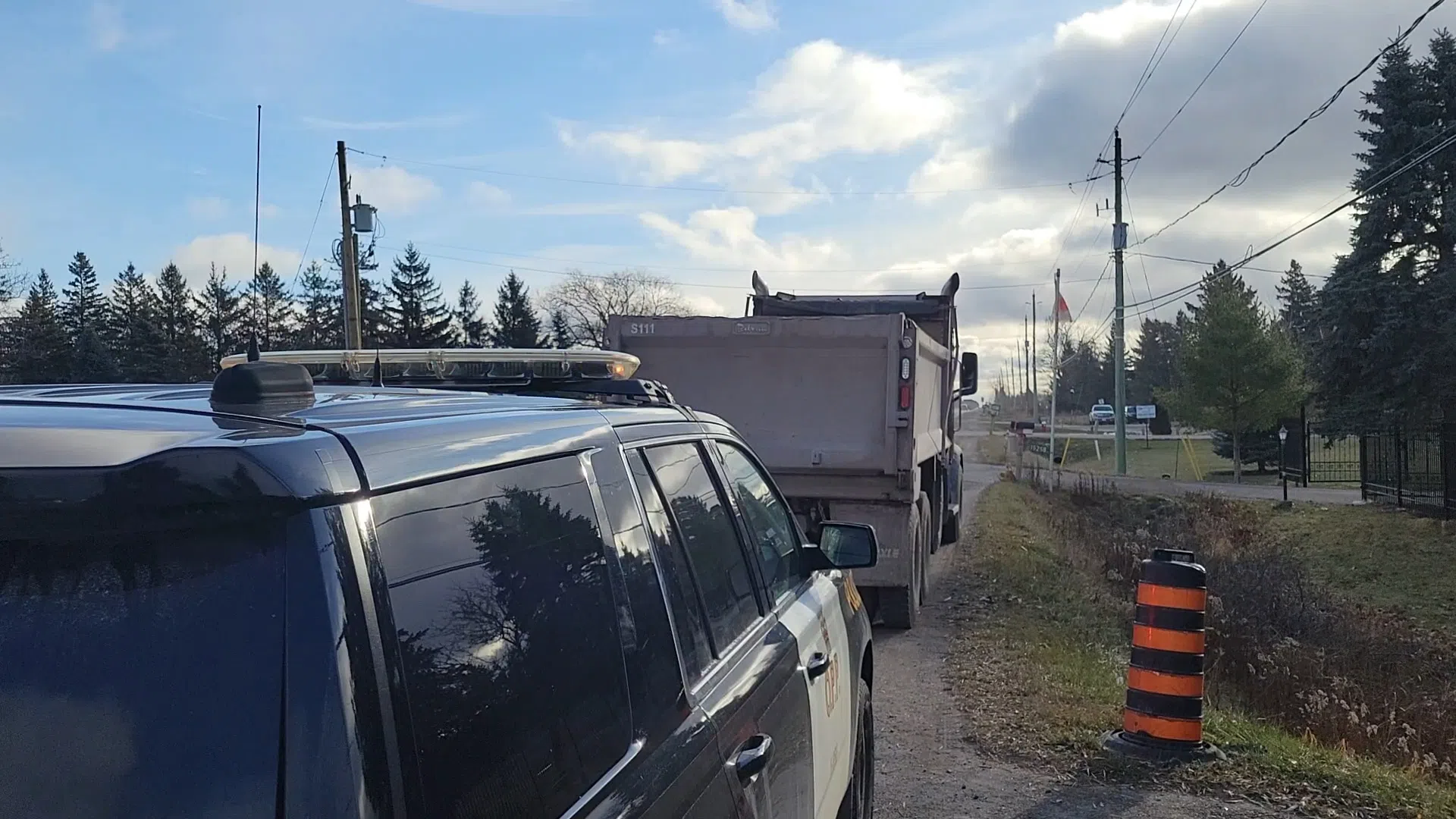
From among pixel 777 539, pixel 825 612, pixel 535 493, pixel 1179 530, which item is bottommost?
pixel 1179 530

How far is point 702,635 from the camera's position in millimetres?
2584

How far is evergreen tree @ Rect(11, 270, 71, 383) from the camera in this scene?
27719mm

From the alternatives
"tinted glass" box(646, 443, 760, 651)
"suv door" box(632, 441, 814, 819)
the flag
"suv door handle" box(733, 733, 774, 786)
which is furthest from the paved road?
the flag

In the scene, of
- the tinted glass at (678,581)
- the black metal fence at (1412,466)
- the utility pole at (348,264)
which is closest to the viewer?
the tinted glass at (678,581)

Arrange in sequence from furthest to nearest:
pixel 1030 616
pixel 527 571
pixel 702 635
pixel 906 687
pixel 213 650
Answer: pixel 1030 616, pixel 906 687, pixel 702 635, pixel 527 571, pixel 213 650

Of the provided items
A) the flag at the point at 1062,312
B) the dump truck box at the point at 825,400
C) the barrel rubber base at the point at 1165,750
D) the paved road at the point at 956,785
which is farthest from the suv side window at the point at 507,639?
the flag at the point at 1062,312

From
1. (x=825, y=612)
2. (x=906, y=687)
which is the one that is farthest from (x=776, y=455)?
(x=825, y=612)

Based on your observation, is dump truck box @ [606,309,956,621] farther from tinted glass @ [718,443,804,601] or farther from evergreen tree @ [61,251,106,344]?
evergreen tree @ [61,251,106,344]

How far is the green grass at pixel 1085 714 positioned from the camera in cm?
568

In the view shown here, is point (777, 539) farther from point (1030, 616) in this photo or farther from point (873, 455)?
point (1030, 616)

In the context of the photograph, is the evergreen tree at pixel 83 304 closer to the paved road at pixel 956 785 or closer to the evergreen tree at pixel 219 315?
the evergreen tree at pixel 219 315

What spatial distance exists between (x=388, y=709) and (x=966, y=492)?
29716mm

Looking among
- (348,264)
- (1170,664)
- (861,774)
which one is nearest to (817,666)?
(861,774)

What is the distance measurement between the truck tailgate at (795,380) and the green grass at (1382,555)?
908cm
